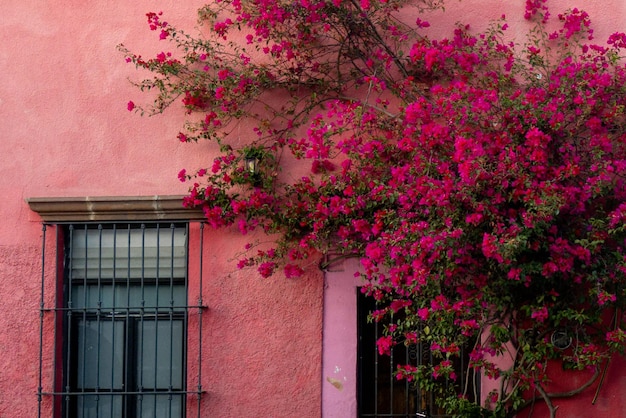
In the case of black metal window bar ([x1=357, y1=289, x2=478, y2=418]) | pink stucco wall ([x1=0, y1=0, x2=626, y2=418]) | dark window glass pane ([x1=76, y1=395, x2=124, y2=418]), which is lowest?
dark window glass pane ([x1=76, y1=395, x2=124, y2=418])

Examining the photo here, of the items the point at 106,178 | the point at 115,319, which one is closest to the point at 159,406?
the point at 115,319

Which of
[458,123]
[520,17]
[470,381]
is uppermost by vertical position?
[520,17]

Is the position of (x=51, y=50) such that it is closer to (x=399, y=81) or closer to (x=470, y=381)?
(x=399, y=81)

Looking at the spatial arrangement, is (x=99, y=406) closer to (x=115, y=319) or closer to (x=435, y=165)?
(x=115, y=319)

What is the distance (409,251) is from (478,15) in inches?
88.4

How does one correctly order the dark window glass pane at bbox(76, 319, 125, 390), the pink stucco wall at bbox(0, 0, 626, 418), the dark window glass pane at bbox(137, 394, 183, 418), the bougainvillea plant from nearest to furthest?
1. the bougainvillea plant
2. the pink stucco wall at bbox(0, 0, 626, 418)
3. the dark window glass pane at bbox(137, 394, 183, 418)
4. the dark window glass pane at bbox(76, 319, 125, 390)

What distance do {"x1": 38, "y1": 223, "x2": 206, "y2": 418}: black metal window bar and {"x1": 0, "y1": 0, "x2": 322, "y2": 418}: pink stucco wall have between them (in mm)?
163

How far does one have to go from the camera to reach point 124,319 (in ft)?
25.9

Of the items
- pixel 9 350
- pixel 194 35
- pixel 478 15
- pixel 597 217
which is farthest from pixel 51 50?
pixel 597 217

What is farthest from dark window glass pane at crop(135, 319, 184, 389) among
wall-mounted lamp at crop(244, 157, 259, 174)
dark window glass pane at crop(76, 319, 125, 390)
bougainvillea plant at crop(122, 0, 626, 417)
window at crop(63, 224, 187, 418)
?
wall-mounted lamp at crop(244, 157, 259, 174)

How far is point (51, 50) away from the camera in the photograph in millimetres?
8133

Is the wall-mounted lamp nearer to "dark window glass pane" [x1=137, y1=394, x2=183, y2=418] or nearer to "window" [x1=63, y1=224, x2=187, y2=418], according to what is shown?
"window" [x1=63, y1=224, x2=187, y2=418]

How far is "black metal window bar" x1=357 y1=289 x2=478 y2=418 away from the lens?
7.62 m

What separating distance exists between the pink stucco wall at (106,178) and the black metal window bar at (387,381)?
354mm
